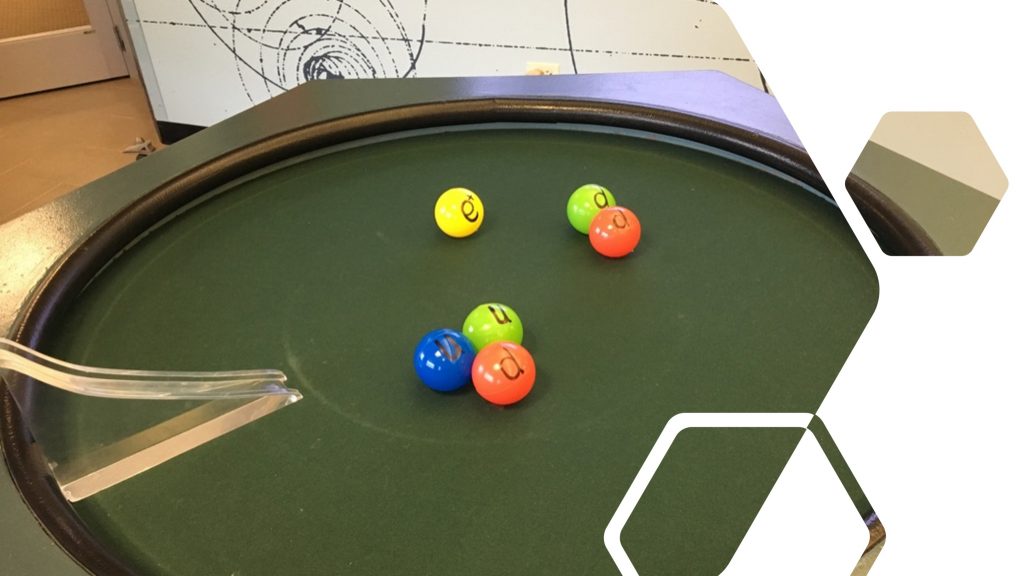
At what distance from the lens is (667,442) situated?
3.63ft

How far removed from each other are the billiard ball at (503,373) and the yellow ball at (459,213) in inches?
15.8

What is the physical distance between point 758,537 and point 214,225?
1.16 metres

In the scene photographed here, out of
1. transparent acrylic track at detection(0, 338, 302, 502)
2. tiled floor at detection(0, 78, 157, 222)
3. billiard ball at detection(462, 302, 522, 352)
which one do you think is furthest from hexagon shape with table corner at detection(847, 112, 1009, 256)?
tiled floor at detection(0, 78, 157, 222)

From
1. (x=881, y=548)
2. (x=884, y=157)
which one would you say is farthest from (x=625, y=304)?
(x=884, y=157)

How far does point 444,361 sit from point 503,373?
0.31 feet

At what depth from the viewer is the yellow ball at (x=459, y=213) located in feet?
4.93

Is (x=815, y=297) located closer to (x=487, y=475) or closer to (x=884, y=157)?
(x=884, y=157)

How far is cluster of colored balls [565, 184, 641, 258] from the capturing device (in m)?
1.43

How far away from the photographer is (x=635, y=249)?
1498 mm

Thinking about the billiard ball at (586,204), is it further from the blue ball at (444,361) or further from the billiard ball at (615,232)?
the blue ball at (444,361)

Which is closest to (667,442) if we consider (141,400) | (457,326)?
(457,326)

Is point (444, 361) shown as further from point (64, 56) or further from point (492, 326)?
point (64, 56)

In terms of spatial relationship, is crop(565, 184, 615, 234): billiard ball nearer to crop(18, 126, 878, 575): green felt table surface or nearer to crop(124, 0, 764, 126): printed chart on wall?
crop(18, 126, 878, 575): green felt table surface

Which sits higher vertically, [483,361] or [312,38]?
[312,38]
